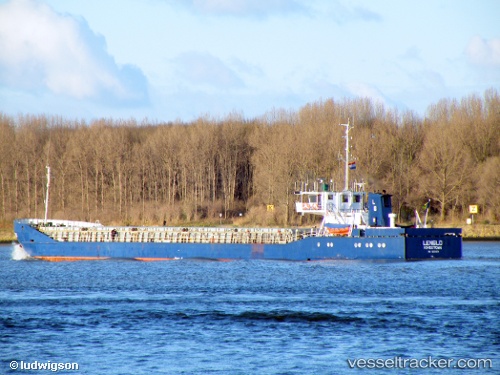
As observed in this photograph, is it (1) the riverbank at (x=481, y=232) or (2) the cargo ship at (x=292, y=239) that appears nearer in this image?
(2) the cargo ship at (x=292, y=239)

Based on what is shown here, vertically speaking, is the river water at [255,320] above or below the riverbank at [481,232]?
below

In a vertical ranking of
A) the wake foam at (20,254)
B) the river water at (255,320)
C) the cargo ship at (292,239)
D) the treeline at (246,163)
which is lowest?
the river water at (255,320)

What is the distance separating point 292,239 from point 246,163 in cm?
4779

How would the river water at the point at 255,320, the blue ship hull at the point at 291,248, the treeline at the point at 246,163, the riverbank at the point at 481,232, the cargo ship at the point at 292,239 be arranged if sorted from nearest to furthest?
1. the river water at the point at 255,320
2. the blue ship hull at the point at 291,248
3. the cargo ship at the point at 292,239
4. the riverbank at the point at 481,232
5. the treeline at the point at 246,163

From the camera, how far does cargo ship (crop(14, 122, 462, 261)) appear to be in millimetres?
49656

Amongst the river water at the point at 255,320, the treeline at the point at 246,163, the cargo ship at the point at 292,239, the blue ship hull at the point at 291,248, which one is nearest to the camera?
the river water at the point at 255,320

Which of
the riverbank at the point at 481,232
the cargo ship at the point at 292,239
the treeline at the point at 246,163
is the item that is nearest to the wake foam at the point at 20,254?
the cargo ship at the point at 292,239

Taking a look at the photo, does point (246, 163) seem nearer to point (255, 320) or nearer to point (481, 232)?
point (481, 232)

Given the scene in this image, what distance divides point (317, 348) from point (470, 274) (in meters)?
21.6

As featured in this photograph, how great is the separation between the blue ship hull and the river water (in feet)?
5.97

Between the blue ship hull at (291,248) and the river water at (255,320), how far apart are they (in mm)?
1819

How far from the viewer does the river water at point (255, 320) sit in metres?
24.0

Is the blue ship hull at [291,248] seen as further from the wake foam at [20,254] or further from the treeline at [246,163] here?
the treeline at [246,163]

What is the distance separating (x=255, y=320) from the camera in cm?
3055
